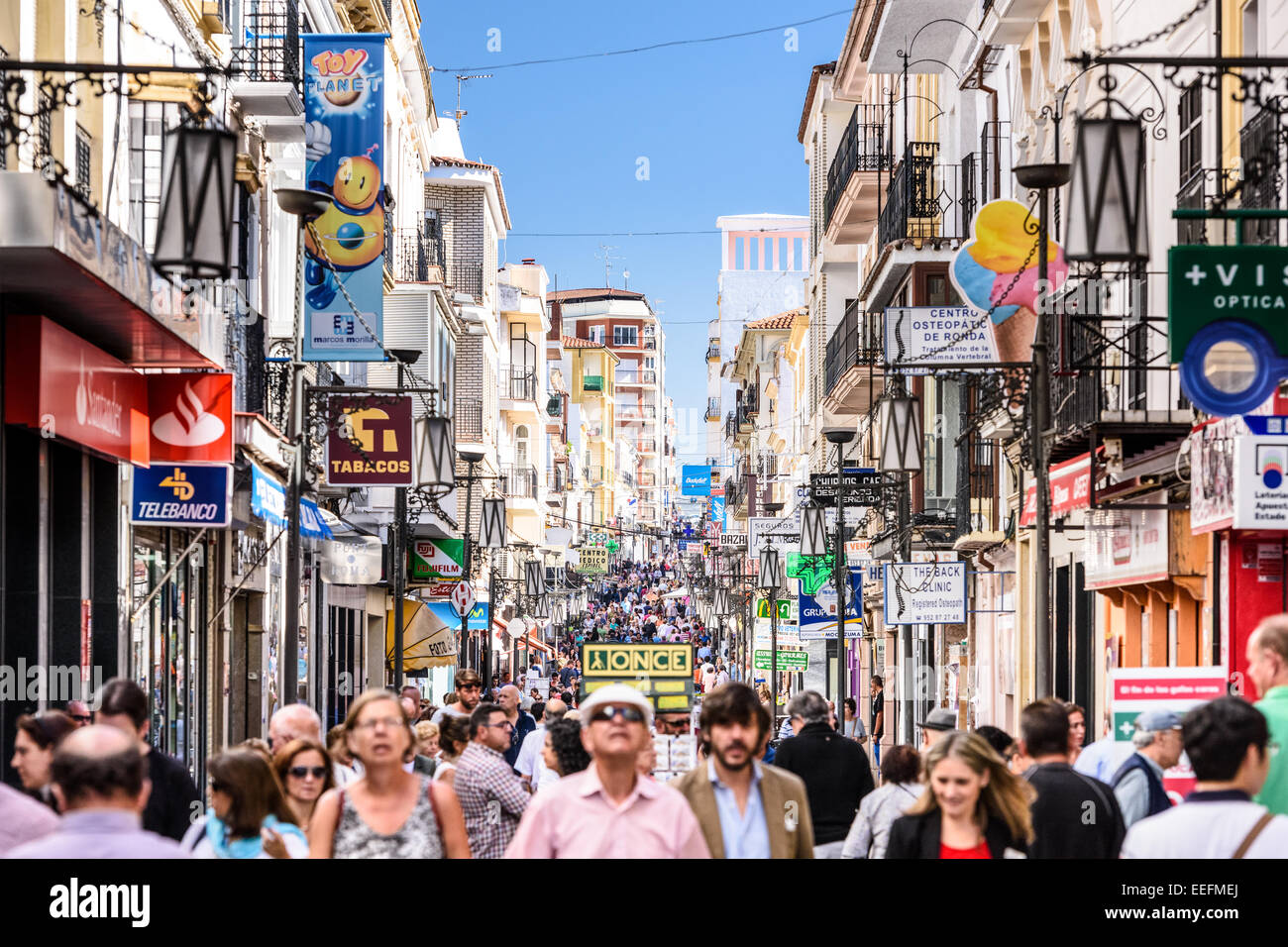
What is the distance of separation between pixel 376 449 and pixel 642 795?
56.3 feet

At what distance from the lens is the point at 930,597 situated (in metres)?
23.5

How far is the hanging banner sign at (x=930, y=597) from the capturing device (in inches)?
A: 924

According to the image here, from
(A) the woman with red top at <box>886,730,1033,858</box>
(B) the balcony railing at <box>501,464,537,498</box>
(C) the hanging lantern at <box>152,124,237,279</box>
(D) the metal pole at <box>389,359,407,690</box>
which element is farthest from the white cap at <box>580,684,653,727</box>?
(B) the balcony railing at <box>501,464,537,498</box>

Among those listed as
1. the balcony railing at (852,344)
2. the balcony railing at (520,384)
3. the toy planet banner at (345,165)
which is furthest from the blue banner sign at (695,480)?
the toy planet banner at (345,165)

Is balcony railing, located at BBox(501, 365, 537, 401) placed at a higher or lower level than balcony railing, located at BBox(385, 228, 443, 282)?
lower

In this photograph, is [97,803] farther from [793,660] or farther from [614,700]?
[793,660]

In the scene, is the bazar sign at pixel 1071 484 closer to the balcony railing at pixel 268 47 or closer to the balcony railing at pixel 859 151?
the balcony railing at pixel 268 47

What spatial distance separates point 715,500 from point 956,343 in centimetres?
12344

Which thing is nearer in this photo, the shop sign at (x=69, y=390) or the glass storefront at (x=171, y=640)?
the shop sign at (x=69, y=390)

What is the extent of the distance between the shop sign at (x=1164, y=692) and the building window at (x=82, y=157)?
33.5ft

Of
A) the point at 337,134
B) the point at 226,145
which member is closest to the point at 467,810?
the point at 226,145

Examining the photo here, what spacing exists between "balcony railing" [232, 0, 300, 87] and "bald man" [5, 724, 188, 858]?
18.3 m

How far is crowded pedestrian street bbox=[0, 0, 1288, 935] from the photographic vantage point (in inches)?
285

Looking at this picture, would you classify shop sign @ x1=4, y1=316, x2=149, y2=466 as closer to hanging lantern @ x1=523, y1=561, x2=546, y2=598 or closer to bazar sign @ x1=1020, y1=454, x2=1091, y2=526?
bazar sign @ x1=1020, y1=454, x2=1091, y2=526
